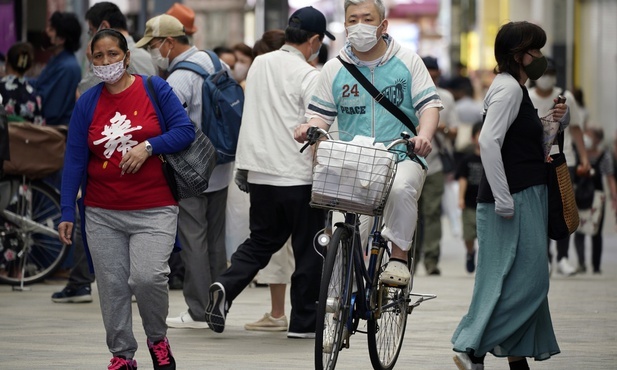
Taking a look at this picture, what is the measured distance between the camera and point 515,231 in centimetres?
727

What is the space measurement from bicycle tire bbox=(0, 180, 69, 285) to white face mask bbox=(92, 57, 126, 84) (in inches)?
198

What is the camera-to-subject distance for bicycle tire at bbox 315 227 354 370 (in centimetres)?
703

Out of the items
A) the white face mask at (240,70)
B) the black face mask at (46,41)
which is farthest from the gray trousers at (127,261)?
the white face mask at (240,70)

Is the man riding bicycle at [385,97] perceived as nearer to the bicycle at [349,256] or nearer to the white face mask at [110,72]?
the bicycle at [349,256]

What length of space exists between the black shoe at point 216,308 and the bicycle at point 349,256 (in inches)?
54.6

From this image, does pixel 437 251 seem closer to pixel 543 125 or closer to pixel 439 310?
pixel 439 310

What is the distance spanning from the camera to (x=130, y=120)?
7.31m

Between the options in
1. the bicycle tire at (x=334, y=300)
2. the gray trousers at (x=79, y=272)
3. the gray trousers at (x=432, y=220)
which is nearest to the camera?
the bicycle tire at (x=334, y=300)

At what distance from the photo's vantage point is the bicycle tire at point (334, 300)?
7031 mm

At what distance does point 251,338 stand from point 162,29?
2.15m

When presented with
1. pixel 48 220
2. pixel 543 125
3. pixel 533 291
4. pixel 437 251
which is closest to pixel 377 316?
pixel 533 291

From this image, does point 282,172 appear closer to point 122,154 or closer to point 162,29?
point 162,29

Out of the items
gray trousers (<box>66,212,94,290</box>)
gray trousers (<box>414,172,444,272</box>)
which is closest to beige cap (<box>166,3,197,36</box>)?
gray trousers (<box>66,212,94,290</box>)

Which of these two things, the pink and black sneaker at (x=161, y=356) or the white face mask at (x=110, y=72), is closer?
the white face mask at (x=110, y=72)
